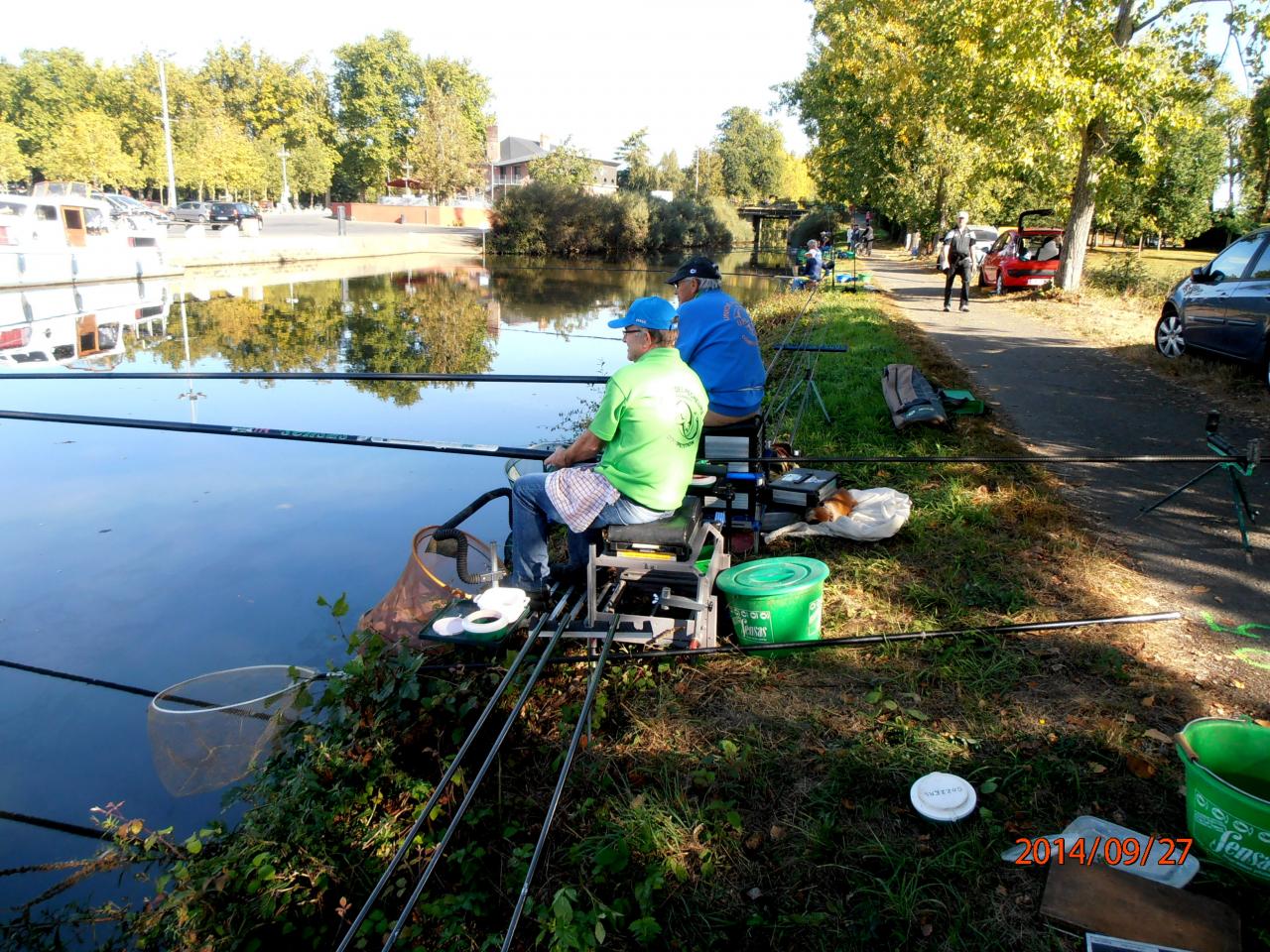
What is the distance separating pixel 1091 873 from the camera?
3023mm

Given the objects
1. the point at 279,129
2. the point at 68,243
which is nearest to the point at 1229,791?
the point at 68,243

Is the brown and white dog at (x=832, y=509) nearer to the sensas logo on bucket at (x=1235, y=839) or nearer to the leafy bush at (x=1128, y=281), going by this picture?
the sensas logo on bucket at (x=1235, y=839)

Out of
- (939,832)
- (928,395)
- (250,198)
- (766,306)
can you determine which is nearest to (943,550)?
(939,832)

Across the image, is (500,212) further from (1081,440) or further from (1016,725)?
(1016,725)

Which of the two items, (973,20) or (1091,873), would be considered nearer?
(1091,873)

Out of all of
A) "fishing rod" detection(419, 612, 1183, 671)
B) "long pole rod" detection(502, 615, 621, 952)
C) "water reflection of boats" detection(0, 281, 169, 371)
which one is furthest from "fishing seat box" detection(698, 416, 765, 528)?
"water reflection of boats" detection(0, 281, 169, 371)

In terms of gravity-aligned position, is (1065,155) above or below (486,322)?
above

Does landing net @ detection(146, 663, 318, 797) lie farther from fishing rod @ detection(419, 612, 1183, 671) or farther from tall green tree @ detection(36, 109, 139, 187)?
tall green tree @ detection(36, 109, 139, 187)

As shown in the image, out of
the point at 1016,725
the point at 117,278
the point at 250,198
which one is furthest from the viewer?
the point at 250,198

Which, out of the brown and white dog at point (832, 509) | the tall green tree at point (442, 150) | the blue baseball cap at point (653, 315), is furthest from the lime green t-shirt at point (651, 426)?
the tall green tree at point (442, 150)

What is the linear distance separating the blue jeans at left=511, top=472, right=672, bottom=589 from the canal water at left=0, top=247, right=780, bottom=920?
1.81 meters

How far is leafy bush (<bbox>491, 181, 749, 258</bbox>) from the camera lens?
49.9 m

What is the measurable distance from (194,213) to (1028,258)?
1747 inches

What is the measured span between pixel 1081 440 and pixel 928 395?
147cm
